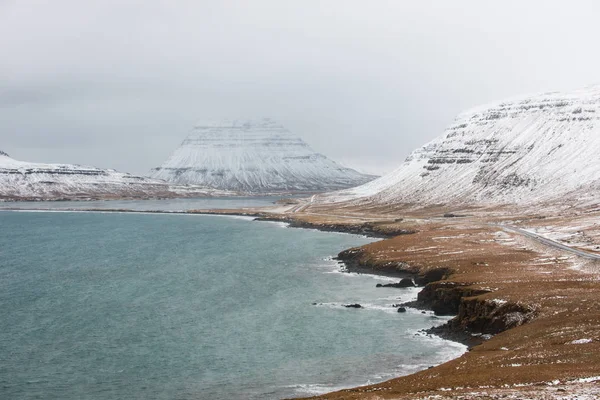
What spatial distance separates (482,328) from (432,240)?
237 feet

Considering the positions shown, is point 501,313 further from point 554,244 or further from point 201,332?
point 554,244

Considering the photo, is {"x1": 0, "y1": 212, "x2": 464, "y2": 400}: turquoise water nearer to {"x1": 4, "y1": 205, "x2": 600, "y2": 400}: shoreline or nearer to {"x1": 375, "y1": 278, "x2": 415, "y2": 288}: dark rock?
{"x1": 375, "y1": 278, "x2": 415, "y2": 288}: dark rock

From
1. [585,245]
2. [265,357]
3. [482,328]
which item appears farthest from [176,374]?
[585,245]

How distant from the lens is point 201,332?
77.5 m

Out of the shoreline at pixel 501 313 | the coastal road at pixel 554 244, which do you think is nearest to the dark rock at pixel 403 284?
the shoreline at pixel 501 313

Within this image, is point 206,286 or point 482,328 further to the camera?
point 206,286

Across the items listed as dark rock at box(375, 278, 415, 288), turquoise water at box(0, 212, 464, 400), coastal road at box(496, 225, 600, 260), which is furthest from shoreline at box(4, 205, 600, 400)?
turquoise water at box(0, 212, 464, 400)

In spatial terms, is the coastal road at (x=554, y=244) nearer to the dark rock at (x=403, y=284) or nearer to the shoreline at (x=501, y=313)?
the shoreline at (x=501, y=313)

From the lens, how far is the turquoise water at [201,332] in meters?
58.9

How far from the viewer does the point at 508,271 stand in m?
94.8

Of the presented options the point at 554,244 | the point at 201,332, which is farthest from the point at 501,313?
the point at 554,244

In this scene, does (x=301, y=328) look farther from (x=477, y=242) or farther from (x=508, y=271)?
(x=477, y=242)

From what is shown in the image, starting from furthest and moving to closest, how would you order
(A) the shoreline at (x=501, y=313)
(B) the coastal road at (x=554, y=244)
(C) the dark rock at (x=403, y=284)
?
(B) the coastal road at (x=554, y=244), (C) the dark rock at (x=403, y=284), (A) the shoreline at (x=501, y=313)

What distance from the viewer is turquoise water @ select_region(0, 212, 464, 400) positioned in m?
58.9
